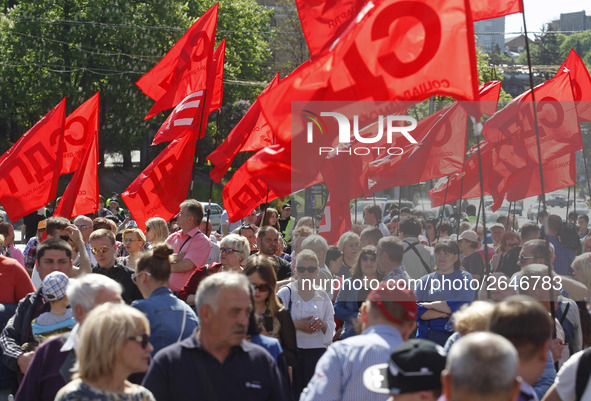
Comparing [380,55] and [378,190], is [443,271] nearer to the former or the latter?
[378,190]

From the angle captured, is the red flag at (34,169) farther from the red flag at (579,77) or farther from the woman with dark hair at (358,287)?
the red flag at (579,77)

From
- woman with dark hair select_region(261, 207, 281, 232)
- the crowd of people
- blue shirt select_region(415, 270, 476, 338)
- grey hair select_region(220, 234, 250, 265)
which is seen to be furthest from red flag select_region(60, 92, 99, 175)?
blue shirt select_region(415, 270, 476, 338)

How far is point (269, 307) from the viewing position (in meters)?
5.93

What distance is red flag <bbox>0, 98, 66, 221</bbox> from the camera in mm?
11102

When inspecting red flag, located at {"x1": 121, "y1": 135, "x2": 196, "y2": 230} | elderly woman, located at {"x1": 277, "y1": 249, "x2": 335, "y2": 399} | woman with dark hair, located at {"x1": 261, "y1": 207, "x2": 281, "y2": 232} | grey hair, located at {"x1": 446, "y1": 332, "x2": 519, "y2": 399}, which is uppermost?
red flag, located at {"x1": 121, "y1": 135, "x2": 196, "y2": 230}

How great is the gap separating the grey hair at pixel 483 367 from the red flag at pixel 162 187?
7864mm

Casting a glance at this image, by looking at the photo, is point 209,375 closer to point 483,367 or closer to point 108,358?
point 108,358

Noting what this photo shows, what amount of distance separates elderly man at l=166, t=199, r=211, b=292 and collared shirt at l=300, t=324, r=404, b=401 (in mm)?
4230

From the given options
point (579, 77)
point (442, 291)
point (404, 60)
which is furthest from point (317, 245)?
point (579, 77)

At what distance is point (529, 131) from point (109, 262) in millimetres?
4900

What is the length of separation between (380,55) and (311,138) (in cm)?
82

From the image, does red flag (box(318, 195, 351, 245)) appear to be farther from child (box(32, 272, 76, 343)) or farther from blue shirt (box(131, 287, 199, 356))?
child (box(32, 272, 76, 343))

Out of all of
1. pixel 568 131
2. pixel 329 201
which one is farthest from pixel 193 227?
pixel 568 131

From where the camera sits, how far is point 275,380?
421 cm
